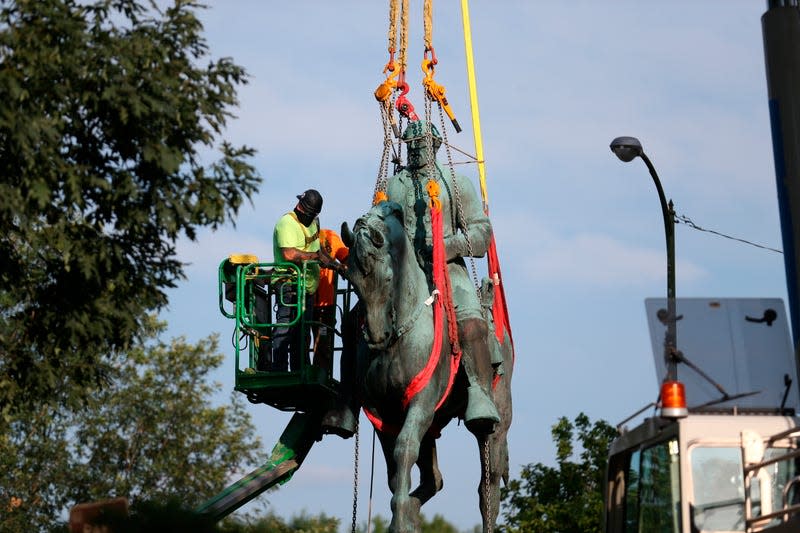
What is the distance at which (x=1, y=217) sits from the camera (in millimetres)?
17922

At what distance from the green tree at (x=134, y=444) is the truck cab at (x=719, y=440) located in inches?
1145

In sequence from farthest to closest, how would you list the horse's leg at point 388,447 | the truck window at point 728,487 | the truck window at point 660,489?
1. the horse's leg at point 388,447
2. the truck window at point 660,489
3. the truck window at point 728,487

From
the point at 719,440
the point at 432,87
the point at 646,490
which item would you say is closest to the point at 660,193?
the point at 432,87

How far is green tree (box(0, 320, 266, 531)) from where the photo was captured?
132 feet

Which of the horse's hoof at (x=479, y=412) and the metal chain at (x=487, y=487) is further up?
the horse's hoof at (x=479, y=412)

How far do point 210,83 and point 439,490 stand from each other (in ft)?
17.4

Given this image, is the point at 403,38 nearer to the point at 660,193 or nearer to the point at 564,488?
the point at 660,193

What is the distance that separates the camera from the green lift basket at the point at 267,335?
17797 millimetres

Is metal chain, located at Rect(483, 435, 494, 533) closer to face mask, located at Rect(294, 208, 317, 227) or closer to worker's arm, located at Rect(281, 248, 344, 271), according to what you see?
worker's arm, located at Rect(281, 248, 344, 271)

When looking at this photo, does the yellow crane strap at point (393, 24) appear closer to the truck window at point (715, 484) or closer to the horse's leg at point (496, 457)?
the horse's leg at point (496, 457)

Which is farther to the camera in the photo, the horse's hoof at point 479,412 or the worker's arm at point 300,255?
the worker's arm at point 300,255

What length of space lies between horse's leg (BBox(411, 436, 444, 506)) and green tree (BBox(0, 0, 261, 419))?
3599 millimetres

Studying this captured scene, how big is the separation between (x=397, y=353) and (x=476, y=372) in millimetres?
1001

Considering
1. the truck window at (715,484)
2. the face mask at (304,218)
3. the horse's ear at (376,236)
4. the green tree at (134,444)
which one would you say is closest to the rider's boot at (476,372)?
the horse's ear at (376,236)
